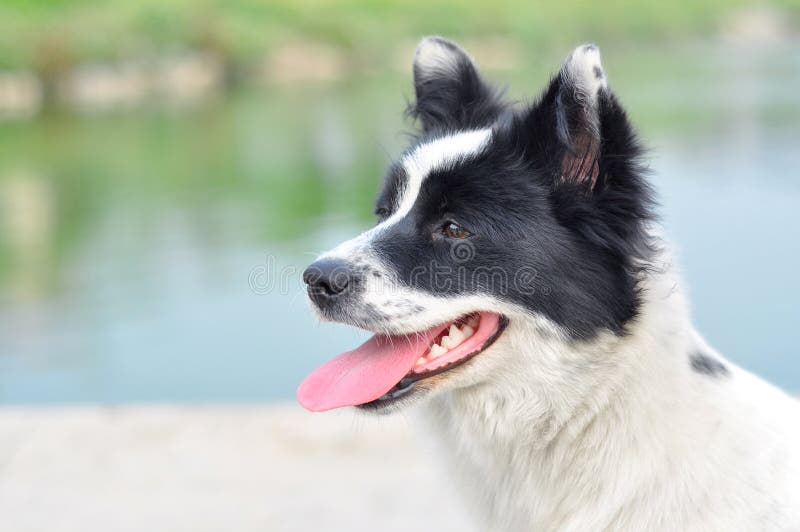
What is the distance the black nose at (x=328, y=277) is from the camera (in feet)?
6.98

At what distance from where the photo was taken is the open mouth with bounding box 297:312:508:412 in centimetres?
214

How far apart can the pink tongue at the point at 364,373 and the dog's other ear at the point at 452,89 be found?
68 centimetres

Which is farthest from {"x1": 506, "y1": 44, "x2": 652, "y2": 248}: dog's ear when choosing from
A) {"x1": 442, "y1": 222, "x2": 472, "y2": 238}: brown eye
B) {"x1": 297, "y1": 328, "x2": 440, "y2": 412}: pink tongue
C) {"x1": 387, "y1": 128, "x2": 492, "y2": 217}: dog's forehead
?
{"x1": 297, "y1": 328, "x2": 440, "y2": 412}: pink tongue

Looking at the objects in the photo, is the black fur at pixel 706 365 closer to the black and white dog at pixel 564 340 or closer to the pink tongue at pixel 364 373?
the black and white dog at pixel 564 340

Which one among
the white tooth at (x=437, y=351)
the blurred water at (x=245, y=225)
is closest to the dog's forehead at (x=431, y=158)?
the white tooth at (x=437, y=351)

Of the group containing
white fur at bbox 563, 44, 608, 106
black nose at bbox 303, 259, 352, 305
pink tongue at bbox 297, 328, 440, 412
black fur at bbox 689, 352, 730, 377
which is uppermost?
white fur at bbox 563, 44, 608, 106

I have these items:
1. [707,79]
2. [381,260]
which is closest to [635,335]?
[381,260]

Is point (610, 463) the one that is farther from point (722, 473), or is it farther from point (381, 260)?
point (381, 260)

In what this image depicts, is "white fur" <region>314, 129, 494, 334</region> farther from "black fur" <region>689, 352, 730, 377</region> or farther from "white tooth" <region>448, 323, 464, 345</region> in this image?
"black fur" <region>689, 352, 730, 377</region>

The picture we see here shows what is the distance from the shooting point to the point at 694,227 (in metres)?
7.75

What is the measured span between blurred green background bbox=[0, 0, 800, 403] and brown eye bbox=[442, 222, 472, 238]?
49 centimetres

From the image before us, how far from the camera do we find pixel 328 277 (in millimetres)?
2127

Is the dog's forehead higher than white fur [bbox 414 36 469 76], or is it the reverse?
white fur [bbox 414 36 469 76]

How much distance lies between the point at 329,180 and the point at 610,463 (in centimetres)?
844
